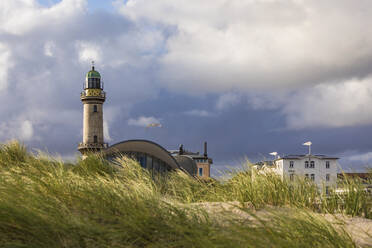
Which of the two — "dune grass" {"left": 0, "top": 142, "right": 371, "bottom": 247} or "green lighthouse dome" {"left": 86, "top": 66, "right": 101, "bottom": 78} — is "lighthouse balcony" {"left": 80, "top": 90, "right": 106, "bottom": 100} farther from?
"dune grass" {"left": 0, "top": 142, "right": 371, "bottom": 247}

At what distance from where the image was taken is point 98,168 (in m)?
13.2

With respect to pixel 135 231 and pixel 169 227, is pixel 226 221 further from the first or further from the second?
pixel 135 231

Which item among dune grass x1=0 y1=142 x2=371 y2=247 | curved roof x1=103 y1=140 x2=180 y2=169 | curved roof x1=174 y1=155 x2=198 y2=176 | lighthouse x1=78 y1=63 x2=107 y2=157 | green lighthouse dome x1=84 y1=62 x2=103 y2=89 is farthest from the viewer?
green lighthouse dome x1=84 y1=62 x2=103 y2=89

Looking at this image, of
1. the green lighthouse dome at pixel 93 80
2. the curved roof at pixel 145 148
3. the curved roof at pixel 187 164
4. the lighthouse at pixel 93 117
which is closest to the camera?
the curved roof at pixel 145 148

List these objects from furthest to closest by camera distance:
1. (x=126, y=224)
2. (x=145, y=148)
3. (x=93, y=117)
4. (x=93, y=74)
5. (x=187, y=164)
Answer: (x=93, y=74) < (x=93, y=117) < (x=187, y=164) < (x=145, y=148) < (x=126, y=224)

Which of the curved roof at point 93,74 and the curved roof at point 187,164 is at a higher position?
the curved roof at point 93,74

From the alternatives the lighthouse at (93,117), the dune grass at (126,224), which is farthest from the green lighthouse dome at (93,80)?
the dune grass at (126,224)

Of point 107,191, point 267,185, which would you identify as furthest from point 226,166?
point 107,191

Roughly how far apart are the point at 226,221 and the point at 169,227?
2.75 feet

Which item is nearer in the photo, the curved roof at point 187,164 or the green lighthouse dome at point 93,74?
the curved roof at point 187,164

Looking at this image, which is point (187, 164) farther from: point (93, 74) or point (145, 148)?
point (93, 74)

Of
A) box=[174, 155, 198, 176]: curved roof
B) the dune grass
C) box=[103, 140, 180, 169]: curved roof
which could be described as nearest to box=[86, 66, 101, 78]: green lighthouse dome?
box=[174, 155, 198, 176]: curved roof

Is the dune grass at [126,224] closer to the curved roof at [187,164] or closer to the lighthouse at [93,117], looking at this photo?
the curved roof at [187,164]

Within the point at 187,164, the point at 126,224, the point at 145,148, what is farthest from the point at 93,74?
the point at 126,224
